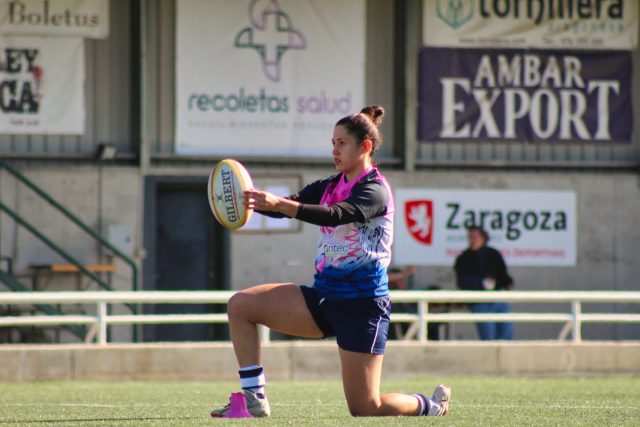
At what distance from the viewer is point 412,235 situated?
69.6ft

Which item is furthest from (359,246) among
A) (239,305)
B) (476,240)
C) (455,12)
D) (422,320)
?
(455,12)

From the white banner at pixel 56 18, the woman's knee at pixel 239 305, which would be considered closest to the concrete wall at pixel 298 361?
the woman's knee at pixel 239 305

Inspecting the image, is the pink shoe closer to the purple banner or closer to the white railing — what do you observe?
the white railing

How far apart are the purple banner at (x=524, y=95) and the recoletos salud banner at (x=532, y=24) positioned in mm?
159

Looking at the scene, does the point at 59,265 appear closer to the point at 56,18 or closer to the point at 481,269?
the point at 56,18

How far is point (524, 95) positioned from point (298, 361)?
27.5 feet

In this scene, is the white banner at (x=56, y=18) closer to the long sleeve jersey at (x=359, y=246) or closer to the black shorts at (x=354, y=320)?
the long sleeve jersey at (x=359, y=246)

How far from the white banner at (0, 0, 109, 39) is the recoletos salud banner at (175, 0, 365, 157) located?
120 centimetres

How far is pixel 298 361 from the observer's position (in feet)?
49.0

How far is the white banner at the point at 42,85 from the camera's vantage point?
1961 centimetres

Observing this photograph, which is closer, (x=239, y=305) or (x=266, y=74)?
(x=239, y=305)

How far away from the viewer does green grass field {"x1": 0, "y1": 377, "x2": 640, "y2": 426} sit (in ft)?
27.6

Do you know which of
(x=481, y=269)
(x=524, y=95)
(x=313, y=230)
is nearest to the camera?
(x=481, y=269)

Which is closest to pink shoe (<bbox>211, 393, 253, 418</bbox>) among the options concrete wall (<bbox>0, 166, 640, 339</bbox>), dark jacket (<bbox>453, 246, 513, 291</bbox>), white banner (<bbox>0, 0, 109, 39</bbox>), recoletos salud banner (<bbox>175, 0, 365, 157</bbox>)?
dark jacket (<bbox>453, 246, 513, 291</bbox>)
